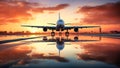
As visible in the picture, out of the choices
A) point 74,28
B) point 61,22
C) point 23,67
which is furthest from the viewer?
point 74,28

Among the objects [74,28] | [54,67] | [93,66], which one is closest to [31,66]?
[54,67]

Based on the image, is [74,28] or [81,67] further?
[74,28]

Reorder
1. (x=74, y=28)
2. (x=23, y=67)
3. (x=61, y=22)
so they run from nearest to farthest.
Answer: (x=23, y=67), (x=61, y=22), (x=74, y=28)

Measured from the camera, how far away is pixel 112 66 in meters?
10.4

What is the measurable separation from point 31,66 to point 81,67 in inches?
112

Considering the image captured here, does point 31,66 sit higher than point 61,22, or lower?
lower

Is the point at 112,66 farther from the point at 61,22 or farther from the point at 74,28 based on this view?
the point at 74,28

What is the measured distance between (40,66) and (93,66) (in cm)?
306

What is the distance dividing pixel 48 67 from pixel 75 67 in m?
1.50

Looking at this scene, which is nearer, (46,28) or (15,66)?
(15,66)

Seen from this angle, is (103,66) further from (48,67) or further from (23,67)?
(23,67)

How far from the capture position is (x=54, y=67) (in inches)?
396

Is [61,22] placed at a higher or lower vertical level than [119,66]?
higher

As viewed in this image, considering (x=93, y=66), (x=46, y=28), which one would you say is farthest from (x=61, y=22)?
(x=93, y=66)
